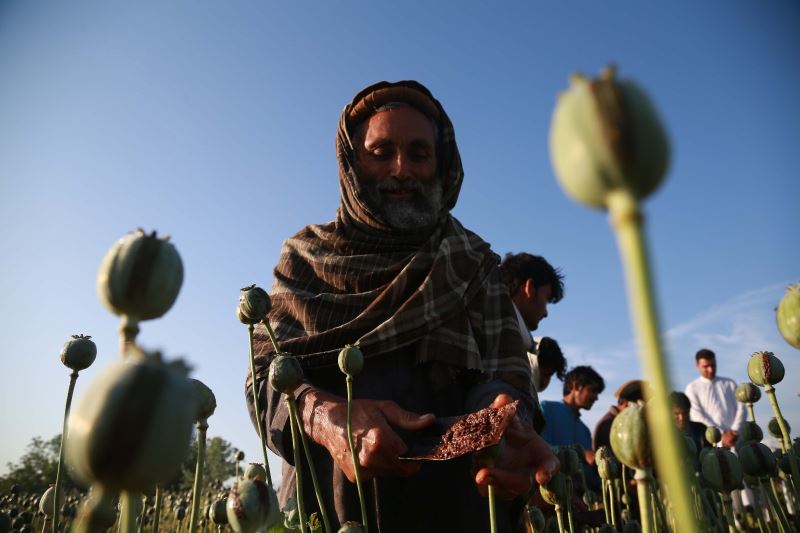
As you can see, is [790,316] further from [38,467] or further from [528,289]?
[38,467]

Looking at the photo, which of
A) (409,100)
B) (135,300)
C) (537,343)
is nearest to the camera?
(135,300)

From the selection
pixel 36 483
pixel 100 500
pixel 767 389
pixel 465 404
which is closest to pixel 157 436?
pixel 100 500

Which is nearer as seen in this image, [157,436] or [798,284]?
[157,436]

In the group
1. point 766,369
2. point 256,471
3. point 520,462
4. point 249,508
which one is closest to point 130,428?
point 249,508

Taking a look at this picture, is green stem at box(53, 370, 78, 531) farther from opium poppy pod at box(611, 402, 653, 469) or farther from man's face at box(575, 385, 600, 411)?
man's face at box(575, 385, 600, 411)

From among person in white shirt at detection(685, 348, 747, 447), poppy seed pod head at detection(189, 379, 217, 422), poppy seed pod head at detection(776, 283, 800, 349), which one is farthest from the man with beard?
person in white shirt at detection(685, 348, 747, 447)

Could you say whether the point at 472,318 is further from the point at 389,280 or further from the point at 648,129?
the point at 648,129

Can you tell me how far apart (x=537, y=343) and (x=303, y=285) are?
8.26 ft

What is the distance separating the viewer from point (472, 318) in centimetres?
212

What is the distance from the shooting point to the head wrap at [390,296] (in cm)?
191

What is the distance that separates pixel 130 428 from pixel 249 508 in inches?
13.1

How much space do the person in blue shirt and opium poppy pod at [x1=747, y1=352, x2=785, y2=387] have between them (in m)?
2.64

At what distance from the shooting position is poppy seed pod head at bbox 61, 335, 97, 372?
3.75ft

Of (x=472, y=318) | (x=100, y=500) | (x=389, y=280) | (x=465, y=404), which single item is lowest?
(x=100, y=500)
